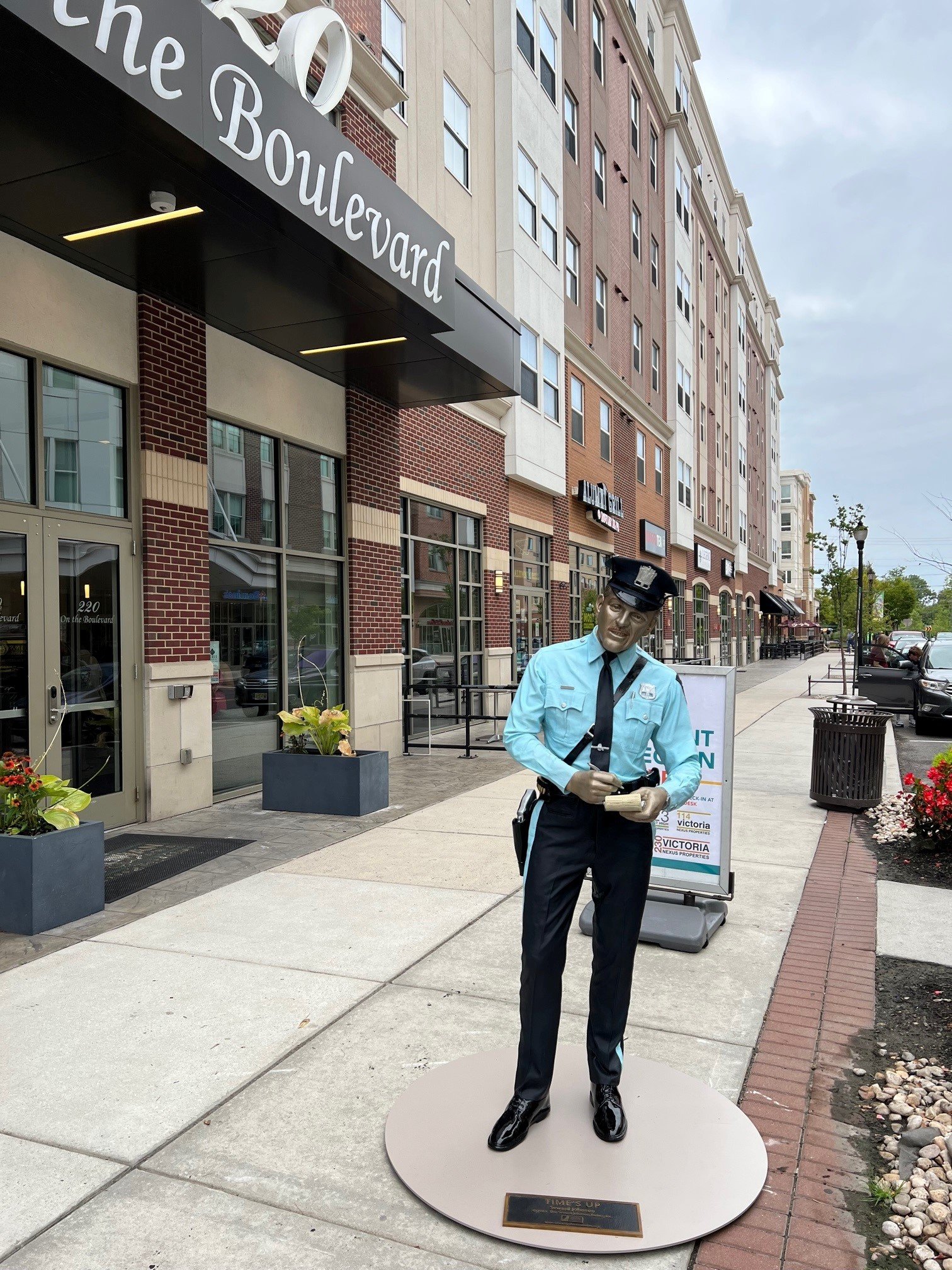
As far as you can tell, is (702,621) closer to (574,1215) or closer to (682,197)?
(682,197)

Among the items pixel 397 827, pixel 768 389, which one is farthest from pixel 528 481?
pixel 768 389

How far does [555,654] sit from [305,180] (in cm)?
527

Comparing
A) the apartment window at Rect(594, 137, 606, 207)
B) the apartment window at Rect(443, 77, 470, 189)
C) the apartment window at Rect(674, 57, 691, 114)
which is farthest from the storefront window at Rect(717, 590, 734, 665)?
the apartment window at Rect(443, 77, 470, 189)

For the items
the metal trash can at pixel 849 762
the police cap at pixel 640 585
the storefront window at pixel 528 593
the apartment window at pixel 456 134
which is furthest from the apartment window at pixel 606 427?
the police cap at pixel 640 585

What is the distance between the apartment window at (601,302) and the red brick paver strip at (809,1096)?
20.2m

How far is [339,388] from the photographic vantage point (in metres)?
11.4

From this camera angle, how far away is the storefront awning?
517 cm

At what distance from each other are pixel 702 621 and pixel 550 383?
69.5 ft

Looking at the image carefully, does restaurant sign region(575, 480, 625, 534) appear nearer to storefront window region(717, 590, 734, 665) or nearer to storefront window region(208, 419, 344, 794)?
storefront window region(208, 419, 344, 794)

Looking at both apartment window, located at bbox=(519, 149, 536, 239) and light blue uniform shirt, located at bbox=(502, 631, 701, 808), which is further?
apartment window, located at bbox=(519, 149, 536, 239)

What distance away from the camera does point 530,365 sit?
722 inches

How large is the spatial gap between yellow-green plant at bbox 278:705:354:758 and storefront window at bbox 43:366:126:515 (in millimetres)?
2395

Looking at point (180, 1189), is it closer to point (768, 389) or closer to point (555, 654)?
point (555, 654)

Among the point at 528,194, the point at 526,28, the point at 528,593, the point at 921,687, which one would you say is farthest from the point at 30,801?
the point at 526,28
